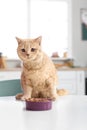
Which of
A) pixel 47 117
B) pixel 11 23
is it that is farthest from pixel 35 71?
pixel 11 23

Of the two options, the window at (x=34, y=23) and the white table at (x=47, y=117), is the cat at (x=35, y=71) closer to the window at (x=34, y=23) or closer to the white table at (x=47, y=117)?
the white table at (x=47, y=117)

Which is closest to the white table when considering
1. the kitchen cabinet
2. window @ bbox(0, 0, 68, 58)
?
the kitchen cabinet

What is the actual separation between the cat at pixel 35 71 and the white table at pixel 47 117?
0.07m

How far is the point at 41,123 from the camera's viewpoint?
2.92 feet

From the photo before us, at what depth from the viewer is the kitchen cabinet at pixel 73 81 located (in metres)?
3.90

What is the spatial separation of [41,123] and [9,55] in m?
3.55

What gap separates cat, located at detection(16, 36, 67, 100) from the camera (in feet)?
3.83

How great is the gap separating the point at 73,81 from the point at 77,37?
2.85 ft

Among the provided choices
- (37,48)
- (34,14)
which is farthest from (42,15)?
(37,48)

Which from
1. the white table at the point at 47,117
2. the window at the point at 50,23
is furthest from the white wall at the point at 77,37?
the white table at the point at 47,117

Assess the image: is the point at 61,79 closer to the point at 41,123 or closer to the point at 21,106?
the point at 21,106

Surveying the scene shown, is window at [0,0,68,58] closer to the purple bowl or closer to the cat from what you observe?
the cat

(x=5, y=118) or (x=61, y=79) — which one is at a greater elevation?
(x=5, y=118)

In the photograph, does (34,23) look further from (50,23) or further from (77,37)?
(77,37)
